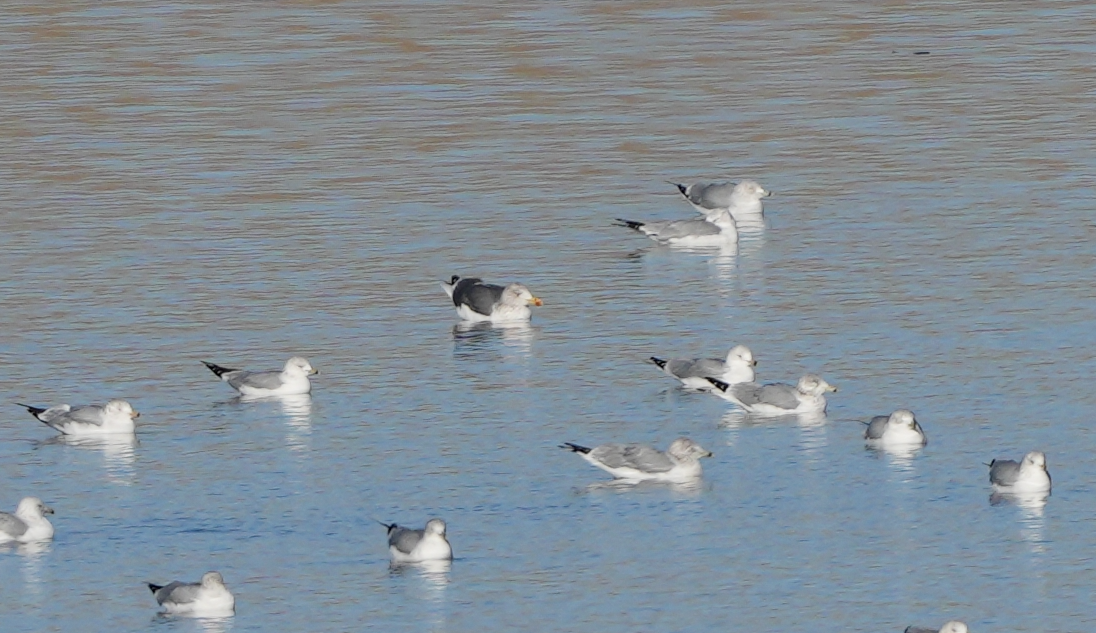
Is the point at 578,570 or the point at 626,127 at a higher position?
the point at 626,127

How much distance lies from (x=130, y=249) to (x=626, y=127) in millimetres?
7952

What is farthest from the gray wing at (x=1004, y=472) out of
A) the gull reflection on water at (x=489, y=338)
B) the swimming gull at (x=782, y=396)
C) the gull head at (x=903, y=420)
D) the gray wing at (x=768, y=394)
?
the gull reflection on water at (x=489, y=338)

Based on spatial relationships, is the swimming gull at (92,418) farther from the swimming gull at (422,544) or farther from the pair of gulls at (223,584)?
the swimming gull at (422,544)

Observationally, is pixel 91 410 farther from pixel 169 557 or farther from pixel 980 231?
pixel 980 231

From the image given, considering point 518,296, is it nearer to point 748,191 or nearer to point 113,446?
point 113,446

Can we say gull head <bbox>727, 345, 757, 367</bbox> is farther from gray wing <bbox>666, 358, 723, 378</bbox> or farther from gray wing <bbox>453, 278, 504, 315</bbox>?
gray wing <bbox>453, 278, 504, 315</bbox>

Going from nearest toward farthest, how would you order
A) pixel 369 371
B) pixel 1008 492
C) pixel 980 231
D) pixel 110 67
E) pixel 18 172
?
pixel 1008 492, pixel 369 371, pixel 980 231, pixel 18 172, pixel 110 67

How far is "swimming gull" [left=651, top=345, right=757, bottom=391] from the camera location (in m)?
17.9

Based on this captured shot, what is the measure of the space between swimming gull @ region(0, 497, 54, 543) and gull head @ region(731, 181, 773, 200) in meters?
11.3

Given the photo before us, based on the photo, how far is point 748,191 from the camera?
971 inches

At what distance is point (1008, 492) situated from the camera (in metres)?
15.1

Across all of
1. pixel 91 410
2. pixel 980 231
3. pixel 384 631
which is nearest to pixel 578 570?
pixel 384 631

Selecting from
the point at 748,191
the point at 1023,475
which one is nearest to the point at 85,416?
→ the point at 1023,475

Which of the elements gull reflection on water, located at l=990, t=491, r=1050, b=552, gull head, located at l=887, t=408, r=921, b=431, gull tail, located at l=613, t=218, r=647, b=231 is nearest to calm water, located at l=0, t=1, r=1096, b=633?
gull reflection on water, located at l=990, t=491, r=1050, b=552
